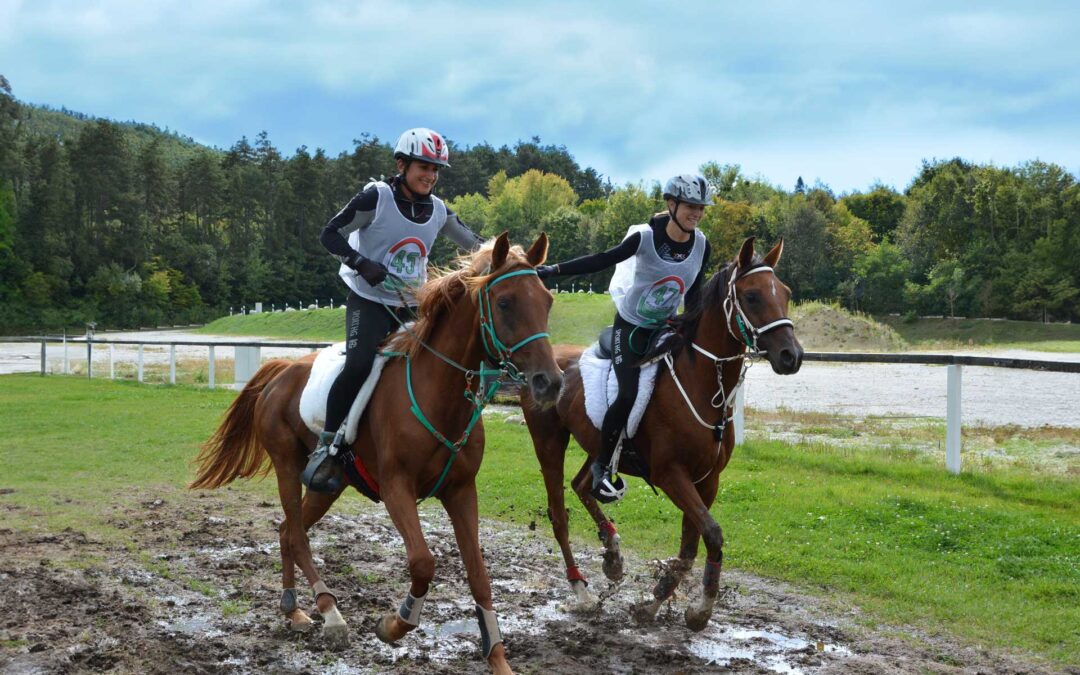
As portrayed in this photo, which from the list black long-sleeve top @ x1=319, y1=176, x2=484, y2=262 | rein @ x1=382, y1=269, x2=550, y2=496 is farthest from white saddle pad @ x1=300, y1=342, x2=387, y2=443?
black long-sleeve top @ x1=319, y1=176, x2=484, y2=262

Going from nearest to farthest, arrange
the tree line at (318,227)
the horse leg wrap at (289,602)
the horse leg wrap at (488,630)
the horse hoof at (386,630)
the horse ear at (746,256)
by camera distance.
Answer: the horse leg wrap at (488,630), the horse hoof at (386,630), the horse leg wrap at (289,602), the horse ear at (746,256), the tree line at (318,227)

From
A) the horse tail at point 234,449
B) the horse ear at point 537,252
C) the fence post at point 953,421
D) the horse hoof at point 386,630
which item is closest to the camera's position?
the horse ear at point 537,252

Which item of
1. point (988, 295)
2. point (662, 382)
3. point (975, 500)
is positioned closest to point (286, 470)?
point (662, 382)

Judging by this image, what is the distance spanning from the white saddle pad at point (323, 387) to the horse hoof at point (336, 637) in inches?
48.2

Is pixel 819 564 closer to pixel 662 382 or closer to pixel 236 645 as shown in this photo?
pixel 662 382

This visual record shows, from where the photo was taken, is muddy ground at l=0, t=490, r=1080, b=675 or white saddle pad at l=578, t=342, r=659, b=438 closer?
muddy ground at l=0, t=490, r=1080, b=675

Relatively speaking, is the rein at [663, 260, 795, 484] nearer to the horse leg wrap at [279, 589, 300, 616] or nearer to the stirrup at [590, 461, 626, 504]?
the stirrup at [590, 461, 626, 504]

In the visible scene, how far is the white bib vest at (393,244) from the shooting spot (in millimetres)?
5762

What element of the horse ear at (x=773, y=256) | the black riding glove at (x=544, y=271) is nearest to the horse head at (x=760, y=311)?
the horse ear at (x=773, y=256)

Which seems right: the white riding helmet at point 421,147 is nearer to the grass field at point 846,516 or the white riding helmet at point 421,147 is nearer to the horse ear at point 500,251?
the horse ear at point 500,251

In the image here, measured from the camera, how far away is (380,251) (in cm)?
584

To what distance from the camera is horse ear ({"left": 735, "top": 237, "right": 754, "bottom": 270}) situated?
6.23m

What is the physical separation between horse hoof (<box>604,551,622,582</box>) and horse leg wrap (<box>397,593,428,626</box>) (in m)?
2.19

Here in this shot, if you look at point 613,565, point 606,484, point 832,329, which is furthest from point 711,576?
point 832,329
